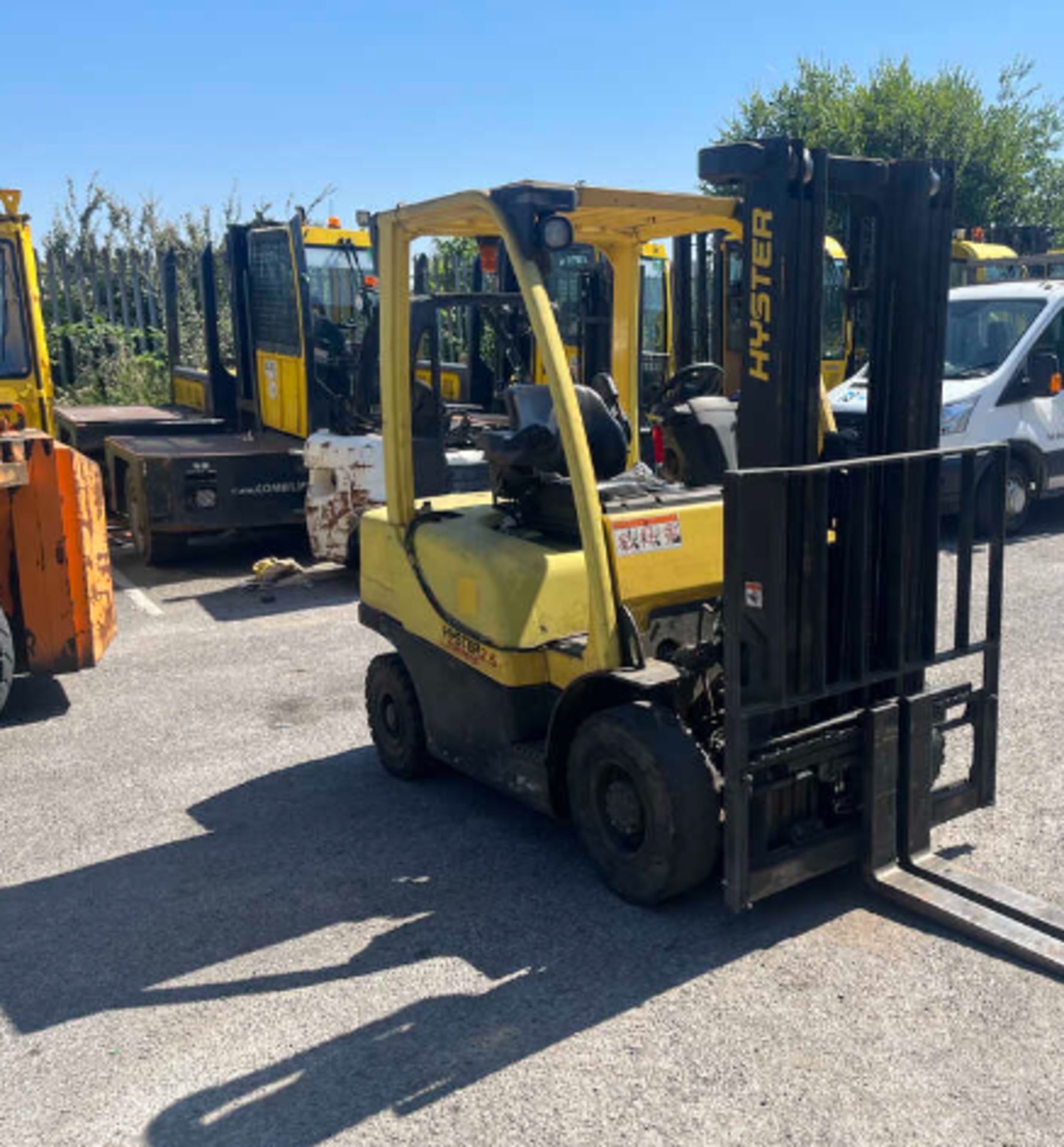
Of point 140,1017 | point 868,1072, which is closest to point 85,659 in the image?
point 140,1017

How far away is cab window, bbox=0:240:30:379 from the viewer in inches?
346

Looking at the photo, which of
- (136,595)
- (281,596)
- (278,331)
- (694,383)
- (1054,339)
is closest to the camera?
(694,383)

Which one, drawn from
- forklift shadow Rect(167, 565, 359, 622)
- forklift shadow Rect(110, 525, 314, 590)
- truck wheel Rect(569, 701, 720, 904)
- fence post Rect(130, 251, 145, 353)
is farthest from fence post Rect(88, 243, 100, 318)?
truck wheel Rect(569, 701, 720, 904)

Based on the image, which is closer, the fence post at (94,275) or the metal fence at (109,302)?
the metal fence at (109,302)

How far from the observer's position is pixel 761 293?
3.70 metres

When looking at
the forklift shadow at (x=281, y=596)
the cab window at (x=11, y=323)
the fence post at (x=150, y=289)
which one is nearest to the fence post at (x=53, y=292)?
the fence post at (x=150, y=289)

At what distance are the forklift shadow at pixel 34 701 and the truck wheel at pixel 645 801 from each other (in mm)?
3647

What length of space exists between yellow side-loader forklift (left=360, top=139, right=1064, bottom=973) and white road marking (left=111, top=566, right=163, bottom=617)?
16.1 feet

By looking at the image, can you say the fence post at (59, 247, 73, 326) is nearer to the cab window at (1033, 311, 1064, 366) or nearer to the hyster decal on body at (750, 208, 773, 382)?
the cab window at (1033, 311, 1064, 366)

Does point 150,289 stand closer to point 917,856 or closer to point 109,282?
point 109,282

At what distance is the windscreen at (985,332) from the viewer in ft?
35.0

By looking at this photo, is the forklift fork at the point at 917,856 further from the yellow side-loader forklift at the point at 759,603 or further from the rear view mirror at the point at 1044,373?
the rear view mirror at the point at 1044,373

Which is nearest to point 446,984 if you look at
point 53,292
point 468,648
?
point 468,648

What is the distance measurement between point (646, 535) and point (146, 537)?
701cm
